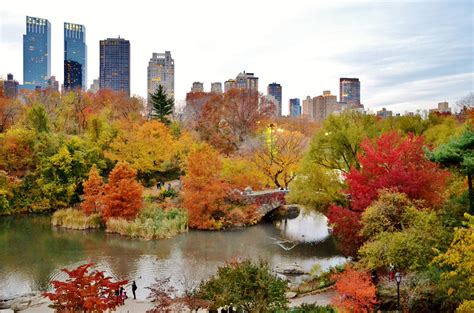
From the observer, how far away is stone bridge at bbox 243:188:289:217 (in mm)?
38812

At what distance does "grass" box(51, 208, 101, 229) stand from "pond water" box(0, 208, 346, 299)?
798mm

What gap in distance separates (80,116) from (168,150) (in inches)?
785

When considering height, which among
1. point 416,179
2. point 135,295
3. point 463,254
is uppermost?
point 416,179

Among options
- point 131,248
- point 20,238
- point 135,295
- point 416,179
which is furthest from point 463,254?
point 20,238

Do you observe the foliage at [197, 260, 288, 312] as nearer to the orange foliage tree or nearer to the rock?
the rock

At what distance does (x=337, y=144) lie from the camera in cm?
3052

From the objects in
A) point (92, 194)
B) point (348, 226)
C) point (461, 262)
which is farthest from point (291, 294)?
point (92, 194)

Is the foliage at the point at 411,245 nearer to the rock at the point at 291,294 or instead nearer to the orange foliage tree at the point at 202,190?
the rock at the point at 291,294

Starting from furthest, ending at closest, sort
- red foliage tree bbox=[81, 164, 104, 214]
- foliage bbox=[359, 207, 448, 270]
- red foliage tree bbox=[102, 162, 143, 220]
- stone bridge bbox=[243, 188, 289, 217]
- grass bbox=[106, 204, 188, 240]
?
stone bridge bbox=[243, 188, 289, 217], red foliage tree bbox=[81, 164, 104, 214], red foliage tree bbox=[102, 162, 143, 220], grass bbox=[106, 204, 188, 240], foliage bbox=[359, 207, 448, 270]

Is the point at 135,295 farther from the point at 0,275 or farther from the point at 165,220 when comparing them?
the point at 165,220

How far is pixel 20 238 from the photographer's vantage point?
32688mm

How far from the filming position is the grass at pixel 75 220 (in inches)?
1403

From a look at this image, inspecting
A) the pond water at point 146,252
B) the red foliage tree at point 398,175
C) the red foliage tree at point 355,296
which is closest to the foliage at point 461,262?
the red foliage tree at point 355,296

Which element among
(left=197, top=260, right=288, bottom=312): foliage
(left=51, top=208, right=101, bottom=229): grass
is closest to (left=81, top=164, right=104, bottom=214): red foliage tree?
(left=51, top=208, right=101, bottom=229): grass
